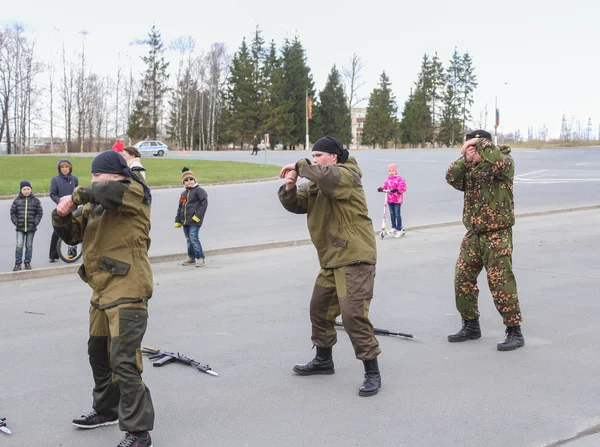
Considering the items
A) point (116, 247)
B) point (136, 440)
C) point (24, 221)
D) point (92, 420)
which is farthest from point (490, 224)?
point (24, 221)

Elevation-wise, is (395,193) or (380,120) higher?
(380,120)

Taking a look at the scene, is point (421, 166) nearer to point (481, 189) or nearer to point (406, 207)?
point (406, 207)

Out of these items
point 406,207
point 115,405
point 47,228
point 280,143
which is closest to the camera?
point 115,405

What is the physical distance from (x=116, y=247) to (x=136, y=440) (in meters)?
1.18

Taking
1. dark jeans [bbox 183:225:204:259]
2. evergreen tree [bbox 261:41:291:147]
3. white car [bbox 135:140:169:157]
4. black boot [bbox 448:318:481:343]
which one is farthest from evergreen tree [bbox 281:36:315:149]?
black boot [bbox 448:318:481:343]

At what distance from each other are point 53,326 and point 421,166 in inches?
1457

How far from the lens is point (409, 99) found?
347ft

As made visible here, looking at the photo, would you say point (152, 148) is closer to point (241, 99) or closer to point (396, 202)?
point (241, 99)

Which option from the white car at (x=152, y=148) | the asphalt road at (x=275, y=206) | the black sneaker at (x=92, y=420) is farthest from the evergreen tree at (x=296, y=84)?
the black sneaker at (x=92, y=420)

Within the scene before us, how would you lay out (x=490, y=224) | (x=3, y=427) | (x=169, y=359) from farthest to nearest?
(x=490, y=224) → (x=169, y=359) → (x=3, y=427)

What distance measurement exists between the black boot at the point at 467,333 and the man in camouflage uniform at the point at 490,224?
340 mm

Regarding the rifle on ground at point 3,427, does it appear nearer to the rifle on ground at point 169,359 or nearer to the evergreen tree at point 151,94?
the rifle on ground at point 169,359

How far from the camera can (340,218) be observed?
510cm

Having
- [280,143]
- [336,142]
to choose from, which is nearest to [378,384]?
[336,142]
